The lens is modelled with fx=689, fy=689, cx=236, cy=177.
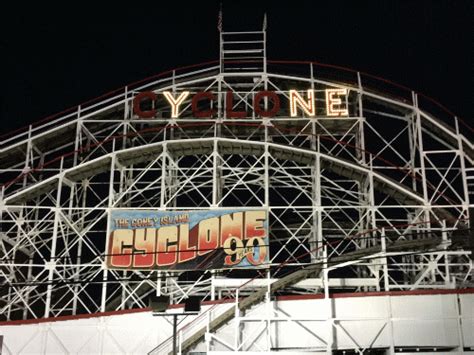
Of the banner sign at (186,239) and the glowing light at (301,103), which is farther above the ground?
the glowing light at (301,103)

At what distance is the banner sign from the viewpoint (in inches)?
1177

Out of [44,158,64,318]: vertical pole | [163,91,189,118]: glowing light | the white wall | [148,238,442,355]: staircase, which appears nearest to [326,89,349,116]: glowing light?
[163,91,189,118]: glowing light

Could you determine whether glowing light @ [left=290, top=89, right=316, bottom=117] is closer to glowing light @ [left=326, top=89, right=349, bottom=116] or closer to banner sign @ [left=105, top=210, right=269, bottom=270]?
glowing light @ [left=326, top=89, right=349, bottom=116]

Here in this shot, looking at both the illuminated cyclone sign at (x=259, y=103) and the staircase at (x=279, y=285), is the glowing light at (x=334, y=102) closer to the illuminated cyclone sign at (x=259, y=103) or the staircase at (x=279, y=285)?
the illuminated cyclone sign at (x=259, y=103)

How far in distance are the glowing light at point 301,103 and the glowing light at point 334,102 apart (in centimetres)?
81

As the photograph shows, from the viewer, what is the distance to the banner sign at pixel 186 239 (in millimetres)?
29891

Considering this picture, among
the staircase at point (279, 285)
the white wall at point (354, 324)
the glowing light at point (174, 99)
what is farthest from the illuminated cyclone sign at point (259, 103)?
the white wall at point (354, 324)

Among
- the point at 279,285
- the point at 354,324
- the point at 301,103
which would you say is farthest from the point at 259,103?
the point at 354,324

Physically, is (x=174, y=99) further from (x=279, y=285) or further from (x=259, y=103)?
(x=279, y=285)

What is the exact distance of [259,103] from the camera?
1366 inches

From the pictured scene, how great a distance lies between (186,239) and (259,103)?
8403 mm

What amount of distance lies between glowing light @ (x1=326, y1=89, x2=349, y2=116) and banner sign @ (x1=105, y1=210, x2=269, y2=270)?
715 centimetres

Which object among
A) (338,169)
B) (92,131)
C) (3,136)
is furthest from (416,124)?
(3,136)

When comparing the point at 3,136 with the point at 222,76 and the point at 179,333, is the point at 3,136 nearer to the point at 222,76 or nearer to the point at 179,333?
the point at 222,76
